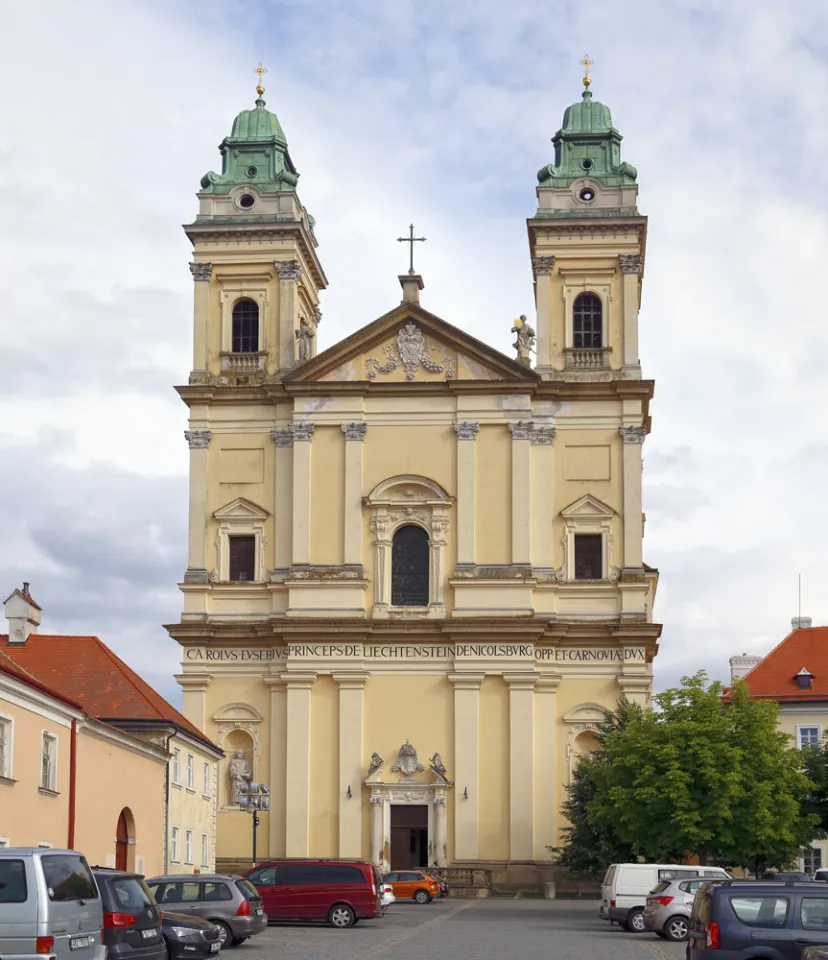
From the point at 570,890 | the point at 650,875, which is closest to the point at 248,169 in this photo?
the point at 570,890

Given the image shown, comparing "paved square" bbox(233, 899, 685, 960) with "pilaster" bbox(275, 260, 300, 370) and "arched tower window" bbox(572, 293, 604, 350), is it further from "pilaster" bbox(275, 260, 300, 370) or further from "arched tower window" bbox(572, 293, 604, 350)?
"pilaster" bbox(275, 260, 300, 370)

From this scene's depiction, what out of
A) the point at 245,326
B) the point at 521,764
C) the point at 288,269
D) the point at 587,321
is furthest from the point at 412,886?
the point at 288,269

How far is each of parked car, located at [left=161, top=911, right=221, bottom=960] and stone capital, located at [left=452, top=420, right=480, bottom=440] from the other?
127 feet

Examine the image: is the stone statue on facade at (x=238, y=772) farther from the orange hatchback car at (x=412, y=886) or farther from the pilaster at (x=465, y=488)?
the orange hatchback car at (x=412, y=886)

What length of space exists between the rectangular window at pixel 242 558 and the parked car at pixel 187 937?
38882mm

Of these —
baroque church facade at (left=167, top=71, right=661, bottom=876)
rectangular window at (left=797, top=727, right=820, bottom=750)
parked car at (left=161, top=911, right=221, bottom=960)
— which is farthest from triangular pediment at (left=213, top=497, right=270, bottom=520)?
parked car at (left=161, top=911, right=221, bottom=960)

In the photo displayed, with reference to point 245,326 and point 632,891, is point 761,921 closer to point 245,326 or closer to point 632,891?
point 632,891

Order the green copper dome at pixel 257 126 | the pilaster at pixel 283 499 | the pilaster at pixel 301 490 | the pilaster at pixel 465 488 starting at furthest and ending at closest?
1. the green copper dome at pixel 257 126
2. the pilaster at pixel 283 499
3. the pilaster at pixel 301 490
4. the pilaster at pixel 465 488

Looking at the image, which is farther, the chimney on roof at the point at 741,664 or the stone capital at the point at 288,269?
the chimney on roof at the point at 741,664

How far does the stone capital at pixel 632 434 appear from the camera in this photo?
211 ft

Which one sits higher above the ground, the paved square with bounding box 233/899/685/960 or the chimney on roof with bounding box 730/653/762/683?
the chimney on roof with bounding box 730/653/762/683

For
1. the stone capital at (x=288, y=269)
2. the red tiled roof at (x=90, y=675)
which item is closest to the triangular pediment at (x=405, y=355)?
the stone capital at (x=288, y=269)

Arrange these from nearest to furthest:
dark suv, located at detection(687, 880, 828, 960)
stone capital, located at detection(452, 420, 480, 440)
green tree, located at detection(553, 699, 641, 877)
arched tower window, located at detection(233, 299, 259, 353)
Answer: dark suv, located at detection(687, 880, 828, 960), green tree, located at detection(553, 699, 641, 877), stone capital, located at detection(452, 420, 480, 440), arched tower window, located at detection(233, 299, 259, 353)

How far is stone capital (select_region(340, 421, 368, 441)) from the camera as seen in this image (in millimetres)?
64875
